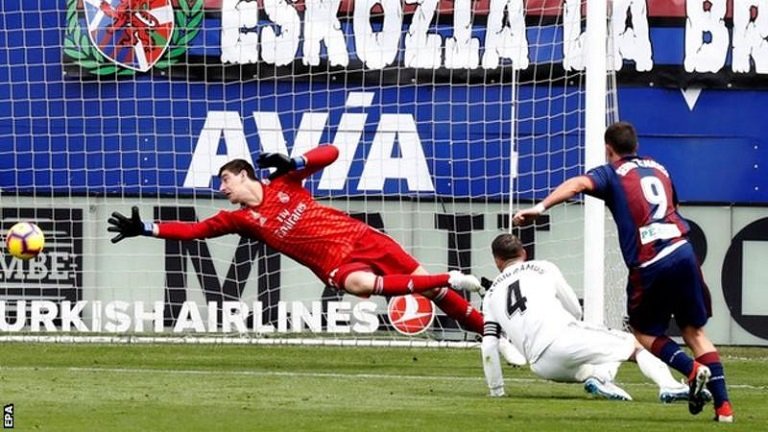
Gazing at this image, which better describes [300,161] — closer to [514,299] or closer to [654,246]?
[514,299]

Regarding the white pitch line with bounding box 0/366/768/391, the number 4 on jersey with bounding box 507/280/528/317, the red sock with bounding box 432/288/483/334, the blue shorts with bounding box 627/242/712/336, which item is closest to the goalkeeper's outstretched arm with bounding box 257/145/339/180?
the red sock with bounding box 432/288/483/334

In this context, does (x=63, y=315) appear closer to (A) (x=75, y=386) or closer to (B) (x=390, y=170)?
(B) (x=390, y=170)

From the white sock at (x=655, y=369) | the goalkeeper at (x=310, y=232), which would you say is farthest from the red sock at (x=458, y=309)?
the white sock at (x=655, y=369)

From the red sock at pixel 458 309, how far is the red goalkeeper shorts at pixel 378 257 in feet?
1.43

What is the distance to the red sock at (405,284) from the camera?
14883 millimetres

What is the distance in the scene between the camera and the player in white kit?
1226 centimetres

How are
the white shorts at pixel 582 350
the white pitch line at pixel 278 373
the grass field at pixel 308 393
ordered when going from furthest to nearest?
the white pitch line at pixel 278 373, the white shorts at pixel 582 350, the grass field at pixel 308 393

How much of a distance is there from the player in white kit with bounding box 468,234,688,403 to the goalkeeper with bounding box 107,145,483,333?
79.8 inches

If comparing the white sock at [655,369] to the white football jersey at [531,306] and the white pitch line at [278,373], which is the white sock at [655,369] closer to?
the white football jersey at [531,306]

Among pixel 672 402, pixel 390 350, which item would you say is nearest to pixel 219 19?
pixel 390 350

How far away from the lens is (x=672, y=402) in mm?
12156

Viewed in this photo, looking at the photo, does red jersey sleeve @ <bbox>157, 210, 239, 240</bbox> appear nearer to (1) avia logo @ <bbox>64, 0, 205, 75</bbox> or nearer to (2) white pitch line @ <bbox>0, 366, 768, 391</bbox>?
(2) white pitch line @ <bbox>0, 366, 768, 391</bbox>

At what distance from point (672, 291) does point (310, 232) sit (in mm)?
4665

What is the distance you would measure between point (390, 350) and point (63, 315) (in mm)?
3819
